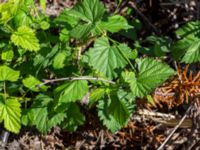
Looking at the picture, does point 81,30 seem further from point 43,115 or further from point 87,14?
point 43,115

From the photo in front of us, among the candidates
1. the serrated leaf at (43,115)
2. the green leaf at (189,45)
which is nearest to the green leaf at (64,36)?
the serrated leaf at (43,115)

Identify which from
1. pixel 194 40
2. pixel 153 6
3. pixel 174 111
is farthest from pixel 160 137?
pixel 153 6

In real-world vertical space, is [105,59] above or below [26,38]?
below

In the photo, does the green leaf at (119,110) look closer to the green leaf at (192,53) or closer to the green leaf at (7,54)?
the green leaf at (192,53)

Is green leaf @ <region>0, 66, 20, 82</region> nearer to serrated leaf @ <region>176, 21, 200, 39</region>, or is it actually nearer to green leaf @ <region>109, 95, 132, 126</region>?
green leaf @ <region>109, 95, 132, 126</region>

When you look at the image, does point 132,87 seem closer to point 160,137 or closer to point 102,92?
point 102,92

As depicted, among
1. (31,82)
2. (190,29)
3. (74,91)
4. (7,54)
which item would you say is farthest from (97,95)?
(190,29)
